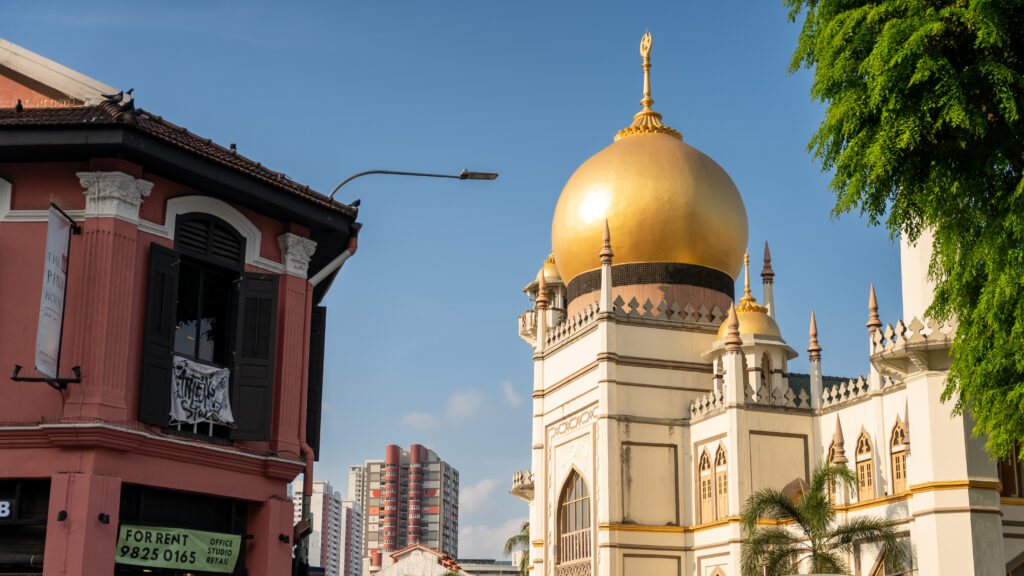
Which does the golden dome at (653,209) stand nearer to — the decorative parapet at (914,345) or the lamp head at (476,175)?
the decorative parapet at (914,345)

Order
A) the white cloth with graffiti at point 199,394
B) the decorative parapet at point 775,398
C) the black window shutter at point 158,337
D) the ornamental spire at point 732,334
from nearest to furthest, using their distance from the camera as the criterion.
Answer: the black window shutter at point 158,337
the white cloth with graffiti at point 199,394
the ornamental spire at point 732,334
the decorative parapet at point 775,398

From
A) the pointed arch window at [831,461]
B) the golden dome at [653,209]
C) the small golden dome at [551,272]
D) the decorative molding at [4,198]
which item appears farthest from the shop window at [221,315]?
the small golden dome at [551,272]

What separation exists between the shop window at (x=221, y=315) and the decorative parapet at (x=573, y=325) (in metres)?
20.2

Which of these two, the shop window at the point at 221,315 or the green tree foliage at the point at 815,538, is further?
the green tree foliage at the point at 815,538

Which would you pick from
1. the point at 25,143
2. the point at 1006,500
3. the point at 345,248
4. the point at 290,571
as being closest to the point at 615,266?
the point at 1006,500

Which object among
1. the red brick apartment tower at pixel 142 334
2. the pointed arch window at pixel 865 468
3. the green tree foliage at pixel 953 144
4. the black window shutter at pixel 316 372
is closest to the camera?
the green tree foliage at pixel 953 144

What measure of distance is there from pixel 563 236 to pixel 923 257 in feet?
60.5

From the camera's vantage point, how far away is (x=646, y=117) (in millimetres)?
40812

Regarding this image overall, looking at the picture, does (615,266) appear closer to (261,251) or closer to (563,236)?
(563,236)

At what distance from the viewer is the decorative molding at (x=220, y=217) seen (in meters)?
15.3

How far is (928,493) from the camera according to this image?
21.8m

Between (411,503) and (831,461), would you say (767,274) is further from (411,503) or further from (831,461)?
(411,503)

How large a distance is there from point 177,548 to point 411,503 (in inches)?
4738

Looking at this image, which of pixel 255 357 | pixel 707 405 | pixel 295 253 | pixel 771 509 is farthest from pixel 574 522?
pixel 255 357
